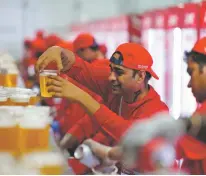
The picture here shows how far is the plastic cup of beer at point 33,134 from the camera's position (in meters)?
2.47

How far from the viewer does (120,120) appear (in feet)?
9.13

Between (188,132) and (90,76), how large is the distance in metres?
1.46

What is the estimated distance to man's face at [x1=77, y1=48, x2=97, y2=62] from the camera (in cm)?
534

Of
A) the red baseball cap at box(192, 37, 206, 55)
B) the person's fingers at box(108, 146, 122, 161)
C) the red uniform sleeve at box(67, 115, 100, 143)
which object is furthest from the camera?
the red uniform sleeve at box(67, 115, 100, 143)

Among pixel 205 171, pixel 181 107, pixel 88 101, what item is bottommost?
pixel 181 107

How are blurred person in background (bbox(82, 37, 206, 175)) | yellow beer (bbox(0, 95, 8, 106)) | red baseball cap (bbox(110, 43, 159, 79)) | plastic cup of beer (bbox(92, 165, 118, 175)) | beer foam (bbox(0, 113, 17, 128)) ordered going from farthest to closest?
red baseball cap (bbox(110, 43, 159, 79)) < yellow beer (bbox(0, 95, 8, 106)) < beer foam (bbox(0, 113, 17, 128)) < plastic cup of beer (bbox(92, 165, 118, 175)) < blurred person in background (bbox(82, 37, 206, 175))

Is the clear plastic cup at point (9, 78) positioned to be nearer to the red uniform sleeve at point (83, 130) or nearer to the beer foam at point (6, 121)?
the red uniform sleeve at point (83, 130)

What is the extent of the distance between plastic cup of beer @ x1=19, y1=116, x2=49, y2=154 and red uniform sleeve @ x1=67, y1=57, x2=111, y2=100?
1.08 metres

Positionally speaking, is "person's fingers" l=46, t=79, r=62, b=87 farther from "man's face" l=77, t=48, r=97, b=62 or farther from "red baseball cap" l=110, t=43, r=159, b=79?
"man's face" l=77, t=48, r=97, b=62

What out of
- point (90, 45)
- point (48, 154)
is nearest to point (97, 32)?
point (90, 45)

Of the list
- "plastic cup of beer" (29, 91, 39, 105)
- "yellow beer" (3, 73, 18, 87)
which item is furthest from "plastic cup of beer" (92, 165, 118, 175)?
"yellow beer" (3, 73, 18, 87)

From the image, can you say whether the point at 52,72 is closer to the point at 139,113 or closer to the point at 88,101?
the point at 88,101

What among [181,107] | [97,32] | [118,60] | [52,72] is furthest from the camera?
[97,32]

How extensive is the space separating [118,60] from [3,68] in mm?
1424
